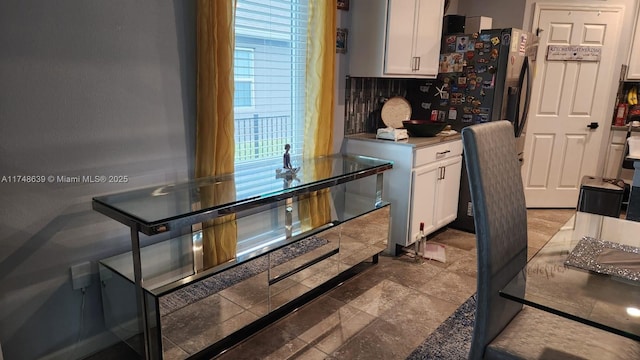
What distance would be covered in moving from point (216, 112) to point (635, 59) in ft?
13.9

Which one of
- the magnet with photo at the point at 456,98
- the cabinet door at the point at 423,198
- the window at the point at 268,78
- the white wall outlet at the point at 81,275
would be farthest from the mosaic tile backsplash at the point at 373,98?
the white wall outlet at the point at 81,275

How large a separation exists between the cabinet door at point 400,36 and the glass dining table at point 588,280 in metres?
1.78

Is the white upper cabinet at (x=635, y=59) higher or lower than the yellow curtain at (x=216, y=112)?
higher

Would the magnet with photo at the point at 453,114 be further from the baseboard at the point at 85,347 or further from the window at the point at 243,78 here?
the baseboard at the point at 85,347

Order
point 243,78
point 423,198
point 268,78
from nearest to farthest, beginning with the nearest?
point 243,78
point 268,78
point 423,198

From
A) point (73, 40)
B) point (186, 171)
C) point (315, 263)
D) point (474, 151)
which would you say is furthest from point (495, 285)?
point (73, 40)

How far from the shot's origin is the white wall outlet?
1.91 metres

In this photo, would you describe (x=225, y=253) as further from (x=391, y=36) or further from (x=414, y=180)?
(x=391, y=36)

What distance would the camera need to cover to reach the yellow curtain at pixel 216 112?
6.88 ft

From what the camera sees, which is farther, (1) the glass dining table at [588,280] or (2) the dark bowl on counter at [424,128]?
(2) the dark bowl on counter at [424,128]

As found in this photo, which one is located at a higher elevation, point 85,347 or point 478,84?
point 478,84

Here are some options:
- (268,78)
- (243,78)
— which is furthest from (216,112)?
(268,78)

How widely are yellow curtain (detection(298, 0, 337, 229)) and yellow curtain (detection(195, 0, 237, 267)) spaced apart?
55 cm

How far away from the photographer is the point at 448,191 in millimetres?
3490
